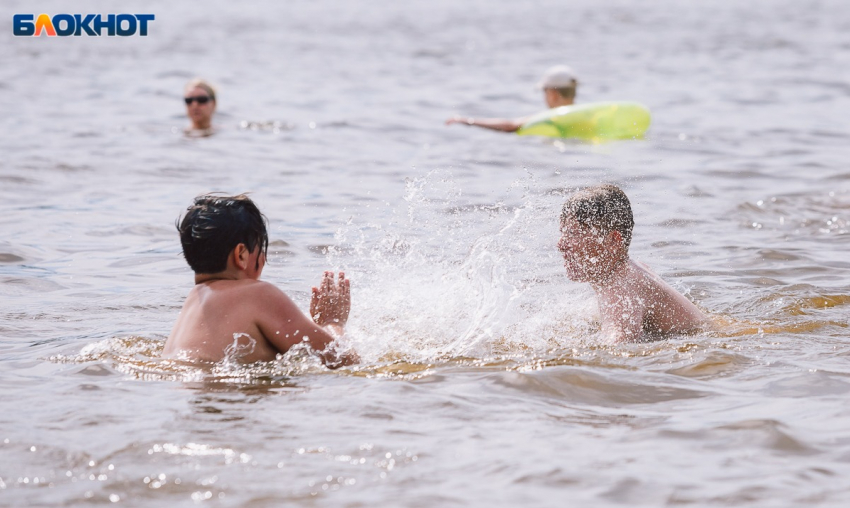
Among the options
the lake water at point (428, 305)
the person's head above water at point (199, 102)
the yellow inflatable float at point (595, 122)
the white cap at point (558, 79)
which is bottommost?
the lake water at point (428, 305)

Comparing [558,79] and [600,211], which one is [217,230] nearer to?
[600,211]

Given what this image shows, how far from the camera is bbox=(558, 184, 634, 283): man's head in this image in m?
5.69

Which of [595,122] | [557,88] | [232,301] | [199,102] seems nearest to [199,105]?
[199,102]

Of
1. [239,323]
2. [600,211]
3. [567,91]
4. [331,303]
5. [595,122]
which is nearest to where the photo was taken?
[239,323]

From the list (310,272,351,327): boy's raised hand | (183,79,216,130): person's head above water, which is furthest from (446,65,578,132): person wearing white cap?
(310,272,351,327): boy's raised hand

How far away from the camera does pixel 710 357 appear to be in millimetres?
5121

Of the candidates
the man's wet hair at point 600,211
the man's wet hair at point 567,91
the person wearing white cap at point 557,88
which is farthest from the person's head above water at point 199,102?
the man's wet hair at point 600,211

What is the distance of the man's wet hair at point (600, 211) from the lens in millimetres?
5680

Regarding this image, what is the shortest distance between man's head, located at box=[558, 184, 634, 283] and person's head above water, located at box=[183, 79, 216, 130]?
9.21 meters

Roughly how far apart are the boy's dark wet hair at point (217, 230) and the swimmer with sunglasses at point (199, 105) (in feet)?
31.0

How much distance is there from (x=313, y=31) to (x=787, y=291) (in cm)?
2778

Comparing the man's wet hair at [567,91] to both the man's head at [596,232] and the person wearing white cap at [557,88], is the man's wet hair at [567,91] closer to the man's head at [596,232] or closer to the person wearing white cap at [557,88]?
the person wearing white cap at [557,88]

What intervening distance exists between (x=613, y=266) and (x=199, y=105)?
30.9 feet

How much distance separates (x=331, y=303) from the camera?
17.3 ft
